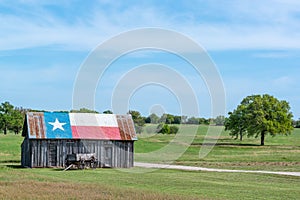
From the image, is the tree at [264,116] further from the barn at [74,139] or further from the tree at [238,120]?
the barn at [74,139]

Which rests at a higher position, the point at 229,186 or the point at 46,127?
the point at 46,127

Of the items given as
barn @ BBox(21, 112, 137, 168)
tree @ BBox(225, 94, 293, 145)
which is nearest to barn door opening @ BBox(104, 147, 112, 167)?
barn @ BBox(21, 112, 137, 168)

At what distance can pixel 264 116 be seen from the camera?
8788 cm

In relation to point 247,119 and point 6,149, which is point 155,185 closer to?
point 6,149

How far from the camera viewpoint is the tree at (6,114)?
11435 centimetres

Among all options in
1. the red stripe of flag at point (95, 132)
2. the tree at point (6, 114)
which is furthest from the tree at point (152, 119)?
the red stripe of flag at point (95, 132)

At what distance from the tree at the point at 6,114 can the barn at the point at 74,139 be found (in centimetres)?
7122

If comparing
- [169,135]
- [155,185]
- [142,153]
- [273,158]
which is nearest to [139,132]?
[169,135]

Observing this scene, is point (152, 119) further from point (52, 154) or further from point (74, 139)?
point (52, 154)

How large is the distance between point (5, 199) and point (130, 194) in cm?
510

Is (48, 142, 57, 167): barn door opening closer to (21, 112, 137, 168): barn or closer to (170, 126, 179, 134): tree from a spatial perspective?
(21, 112, 137, 168): barn

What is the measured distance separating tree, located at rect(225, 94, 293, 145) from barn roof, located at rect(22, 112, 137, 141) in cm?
4332

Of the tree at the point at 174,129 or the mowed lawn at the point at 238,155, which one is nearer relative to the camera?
the mowed lawn at the point at 238,155

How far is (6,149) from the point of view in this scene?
68.6 m
